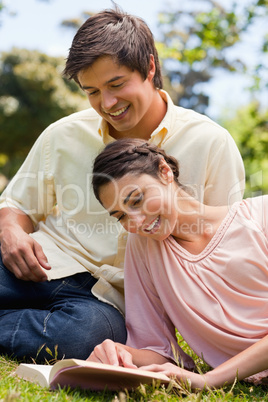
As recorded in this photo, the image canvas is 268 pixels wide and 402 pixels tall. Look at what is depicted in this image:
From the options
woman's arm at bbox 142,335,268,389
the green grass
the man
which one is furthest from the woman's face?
the green grass

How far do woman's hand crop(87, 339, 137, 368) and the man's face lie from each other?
1456mm

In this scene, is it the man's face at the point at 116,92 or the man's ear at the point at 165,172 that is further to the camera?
the man's face at the point at 116,92

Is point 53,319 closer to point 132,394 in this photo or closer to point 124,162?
point 132,394

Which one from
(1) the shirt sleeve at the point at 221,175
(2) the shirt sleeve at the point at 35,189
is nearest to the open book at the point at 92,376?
(1) the shirt sleeve at the point at 221,175

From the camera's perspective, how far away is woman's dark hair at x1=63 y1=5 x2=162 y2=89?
11.2 feet

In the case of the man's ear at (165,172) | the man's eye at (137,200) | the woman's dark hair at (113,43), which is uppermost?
the woman's dark hair at (113,43)

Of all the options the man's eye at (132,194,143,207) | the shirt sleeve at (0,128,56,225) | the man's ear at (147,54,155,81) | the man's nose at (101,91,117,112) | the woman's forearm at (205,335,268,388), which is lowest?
the woman's forearm at (205,335,268,388)

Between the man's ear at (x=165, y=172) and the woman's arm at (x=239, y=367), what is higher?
the man's ear at (x=165, y=172)

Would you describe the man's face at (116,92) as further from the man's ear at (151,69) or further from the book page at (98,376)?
the book page at (98,376)

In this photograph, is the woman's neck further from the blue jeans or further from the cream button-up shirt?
the blue jeans

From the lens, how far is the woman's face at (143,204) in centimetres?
290

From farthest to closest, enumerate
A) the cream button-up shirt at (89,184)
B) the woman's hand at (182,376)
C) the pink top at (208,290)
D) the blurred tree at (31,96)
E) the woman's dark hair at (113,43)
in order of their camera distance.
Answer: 1. the blurred tree at (31,96)
2. the cream button-up shirt at (89,184)
3. the woman's dark hair at (113,43)
4. the pink top at (208,290)
5. the woman's hand at (182,376)

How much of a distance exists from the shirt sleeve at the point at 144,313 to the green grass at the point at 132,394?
0.42 m

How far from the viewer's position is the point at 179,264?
3.02m
